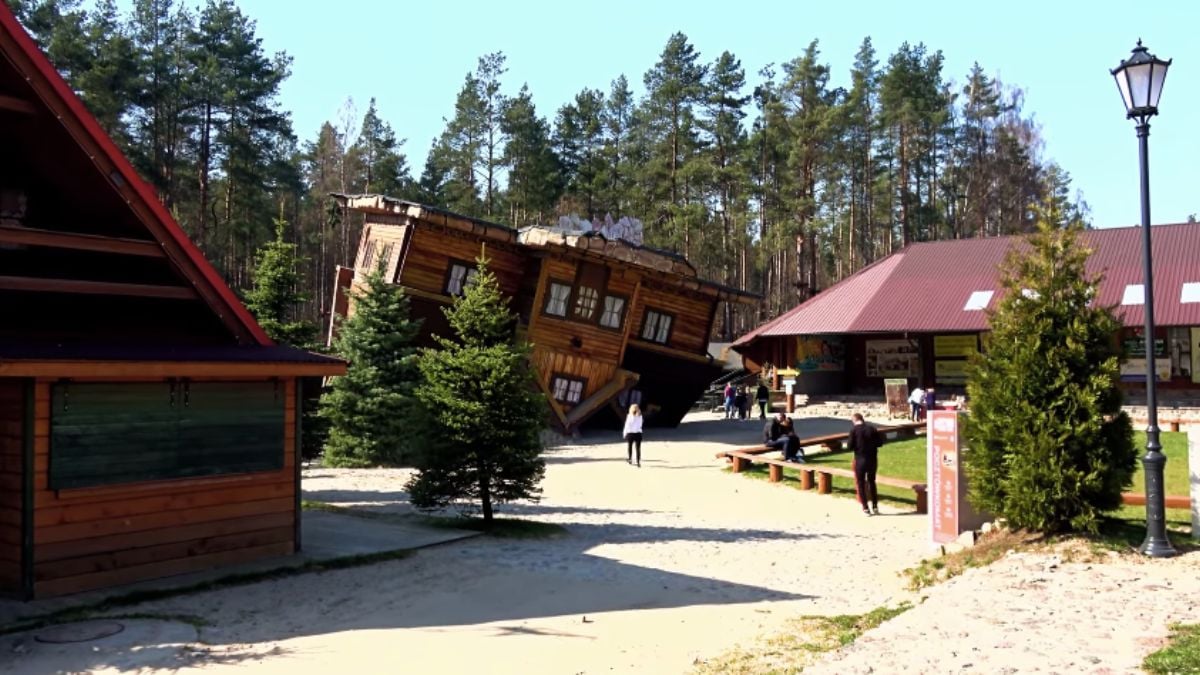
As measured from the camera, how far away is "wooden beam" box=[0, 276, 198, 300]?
9.55 meters

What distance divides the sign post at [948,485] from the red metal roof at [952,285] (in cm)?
2512

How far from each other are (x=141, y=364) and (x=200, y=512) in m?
2.04

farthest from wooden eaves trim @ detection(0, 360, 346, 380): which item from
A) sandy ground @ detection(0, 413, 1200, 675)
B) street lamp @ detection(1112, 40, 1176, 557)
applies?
street lamp @ detection(1112, 40, 1176, 557)

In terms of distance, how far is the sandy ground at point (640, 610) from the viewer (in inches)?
295

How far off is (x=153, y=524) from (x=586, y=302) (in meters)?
22.5

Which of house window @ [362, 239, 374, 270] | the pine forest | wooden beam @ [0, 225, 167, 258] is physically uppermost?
the pine forest

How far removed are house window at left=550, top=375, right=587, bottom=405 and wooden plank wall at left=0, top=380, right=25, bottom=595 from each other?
22397 millimetres

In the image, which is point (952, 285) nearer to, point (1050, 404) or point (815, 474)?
point (815, 474)

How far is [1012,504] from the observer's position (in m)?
11.6

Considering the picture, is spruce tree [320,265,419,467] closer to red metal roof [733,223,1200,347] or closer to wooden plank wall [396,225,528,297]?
wooden plank wall [396,225,528,297]

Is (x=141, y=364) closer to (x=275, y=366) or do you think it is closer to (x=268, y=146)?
(x=275, y=366)

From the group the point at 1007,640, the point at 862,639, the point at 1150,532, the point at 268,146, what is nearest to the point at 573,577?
the point at 862,639

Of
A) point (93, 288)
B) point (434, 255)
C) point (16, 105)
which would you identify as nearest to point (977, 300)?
point (434, 255)

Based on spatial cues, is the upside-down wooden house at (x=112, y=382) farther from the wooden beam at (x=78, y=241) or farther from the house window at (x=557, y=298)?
the house window at (x=557, y=298)
